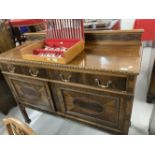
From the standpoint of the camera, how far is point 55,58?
0.96 meters

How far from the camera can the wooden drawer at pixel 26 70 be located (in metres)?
1.10

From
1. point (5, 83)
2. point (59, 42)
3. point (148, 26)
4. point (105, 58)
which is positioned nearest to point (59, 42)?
point (59, 42)

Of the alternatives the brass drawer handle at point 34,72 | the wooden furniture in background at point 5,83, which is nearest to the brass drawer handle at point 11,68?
the brass drawer handle at point 34,72

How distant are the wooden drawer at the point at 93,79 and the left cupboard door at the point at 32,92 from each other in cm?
19

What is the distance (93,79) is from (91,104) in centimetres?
24

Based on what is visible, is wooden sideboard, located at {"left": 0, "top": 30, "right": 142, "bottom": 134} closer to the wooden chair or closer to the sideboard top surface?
the sideboard top surface

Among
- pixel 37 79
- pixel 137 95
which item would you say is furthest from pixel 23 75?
pixel 137 95

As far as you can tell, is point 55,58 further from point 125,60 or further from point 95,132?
point 95,132

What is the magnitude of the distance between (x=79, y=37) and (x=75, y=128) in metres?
0.98

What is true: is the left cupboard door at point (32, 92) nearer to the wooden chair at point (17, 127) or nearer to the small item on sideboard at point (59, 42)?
the small item on sideboard at point (59, 42)

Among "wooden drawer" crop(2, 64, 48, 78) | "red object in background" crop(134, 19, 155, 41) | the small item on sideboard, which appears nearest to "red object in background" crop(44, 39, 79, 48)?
the small item on sideboard

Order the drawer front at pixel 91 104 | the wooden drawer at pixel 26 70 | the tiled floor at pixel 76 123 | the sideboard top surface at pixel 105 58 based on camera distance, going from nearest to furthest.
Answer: the sideboard top surface at pixel 105 58
the drawer front at pixel 91 104
the wooden drawer at pixel 26 70
the tiled floor at pixel 76 123

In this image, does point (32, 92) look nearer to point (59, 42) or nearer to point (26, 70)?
point (26, 70)

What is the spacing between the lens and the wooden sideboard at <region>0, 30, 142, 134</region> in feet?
2.85
